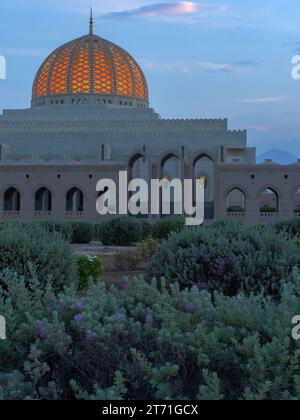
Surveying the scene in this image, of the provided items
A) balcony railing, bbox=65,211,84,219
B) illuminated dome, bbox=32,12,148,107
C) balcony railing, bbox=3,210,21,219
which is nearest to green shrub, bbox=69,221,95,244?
balcony railing, bbox=65,211,84,219

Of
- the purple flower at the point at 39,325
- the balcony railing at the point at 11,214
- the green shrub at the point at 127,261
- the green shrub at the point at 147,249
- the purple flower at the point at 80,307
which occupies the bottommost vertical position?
the green shrub at the point at 127,261

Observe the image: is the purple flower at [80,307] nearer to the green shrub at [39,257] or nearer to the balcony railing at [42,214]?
the green shrub at [39,257]

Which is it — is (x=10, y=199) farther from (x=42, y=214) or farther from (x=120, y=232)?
(x=120, y=232)

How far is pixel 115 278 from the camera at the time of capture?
35.1 feet

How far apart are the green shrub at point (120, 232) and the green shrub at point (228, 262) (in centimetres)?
1180

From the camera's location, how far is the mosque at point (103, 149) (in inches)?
1182

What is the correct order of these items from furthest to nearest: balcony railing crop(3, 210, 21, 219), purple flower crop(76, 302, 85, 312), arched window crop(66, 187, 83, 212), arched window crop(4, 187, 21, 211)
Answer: arched window crop(4, 187, 21, 211) < arched window crop(66, 187, 83, 212) < balcony railing crop(3, 210, 21, 219) < purple flower crop(76, 302, 85, 312)

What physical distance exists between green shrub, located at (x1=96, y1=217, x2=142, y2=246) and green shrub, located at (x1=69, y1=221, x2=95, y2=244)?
93cm

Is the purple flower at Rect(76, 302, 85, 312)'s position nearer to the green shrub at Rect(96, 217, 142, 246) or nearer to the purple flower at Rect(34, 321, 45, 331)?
the purple flower at Rect(34, 321, 45, 331)

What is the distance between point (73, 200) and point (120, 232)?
17074mm

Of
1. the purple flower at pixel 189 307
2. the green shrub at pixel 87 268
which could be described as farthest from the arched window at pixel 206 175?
the purple flower at pixel 189 307

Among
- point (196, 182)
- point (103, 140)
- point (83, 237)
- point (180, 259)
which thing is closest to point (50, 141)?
point (103, 140)

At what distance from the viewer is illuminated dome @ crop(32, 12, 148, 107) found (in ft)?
142
